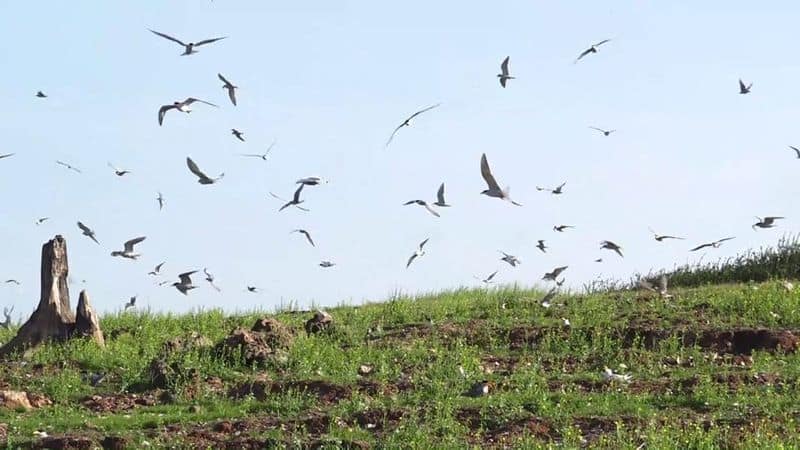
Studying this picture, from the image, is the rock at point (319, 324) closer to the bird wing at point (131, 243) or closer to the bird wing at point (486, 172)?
the bird wing at point (131, 243)

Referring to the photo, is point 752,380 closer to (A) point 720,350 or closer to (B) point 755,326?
(A) point 720,350

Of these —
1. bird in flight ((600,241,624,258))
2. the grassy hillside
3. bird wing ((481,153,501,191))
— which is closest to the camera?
bird wing ((481,153,501,191))

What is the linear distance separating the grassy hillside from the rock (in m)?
0.19

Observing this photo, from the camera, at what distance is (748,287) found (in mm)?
21297

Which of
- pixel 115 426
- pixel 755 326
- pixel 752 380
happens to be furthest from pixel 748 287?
pixel 115 426

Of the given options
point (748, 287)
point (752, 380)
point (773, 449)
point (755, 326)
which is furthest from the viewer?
point (748, 287)

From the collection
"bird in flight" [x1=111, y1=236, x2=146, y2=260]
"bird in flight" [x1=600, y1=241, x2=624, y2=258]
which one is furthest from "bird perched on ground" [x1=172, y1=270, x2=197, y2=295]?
"bird in flight" [x1=600, y1=241, x2=624, y2=258]

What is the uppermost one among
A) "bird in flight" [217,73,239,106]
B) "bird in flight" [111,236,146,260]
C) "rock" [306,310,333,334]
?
"bird in flight" [217,73,239,106]

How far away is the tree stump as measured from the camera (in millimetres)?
17891

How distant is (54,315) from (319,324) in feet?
12.2

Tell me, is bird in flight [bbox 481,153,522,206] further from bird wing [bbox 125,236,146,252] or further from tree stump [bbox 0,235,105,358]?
tree stump [bbox 0,235,105,358]

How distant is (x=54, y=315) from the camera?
1817 centimetres

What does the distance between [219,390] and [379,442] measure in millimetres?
3528

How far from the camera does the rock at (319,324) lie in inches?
708
